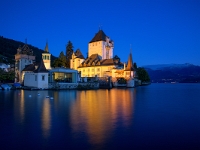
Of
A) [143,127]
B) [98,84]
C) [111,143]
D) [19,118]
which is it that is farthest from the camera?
[98,84]

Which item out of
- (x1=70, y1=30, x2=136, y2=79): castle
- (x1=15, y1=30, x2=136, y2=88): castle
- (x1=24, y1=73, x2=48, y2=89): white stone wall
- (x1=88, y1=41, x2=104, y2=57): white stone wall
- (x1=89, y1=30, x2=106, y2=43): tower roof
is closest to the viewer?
(x1=24, y1=73, x2=48, y2=89): white stone wall

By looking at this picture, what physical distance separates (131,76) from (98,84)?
13.5 meters

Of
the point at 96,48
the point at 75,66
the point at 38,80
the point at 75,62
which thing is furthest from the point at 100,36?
the point at 38,80

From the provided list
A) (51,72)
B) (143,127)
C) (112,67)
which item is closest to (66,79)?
(51,72)

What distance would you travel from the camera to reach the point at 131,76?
77688 mm

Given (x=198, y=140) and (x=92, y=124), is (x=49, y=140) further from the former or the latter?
(x=198, y=140)

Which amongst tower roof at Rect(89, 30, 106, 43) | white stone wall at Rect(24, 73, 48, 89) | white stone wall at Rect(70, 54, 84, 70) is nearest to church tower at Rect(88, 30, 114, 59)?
tower roof at Rect(89, 30, 106, 43)

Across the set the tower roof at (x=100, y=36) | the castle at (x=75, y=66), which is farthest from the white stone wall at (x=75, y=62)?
the tower roof at (x=100, y=36)

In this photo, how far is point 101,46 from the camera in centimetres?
9631

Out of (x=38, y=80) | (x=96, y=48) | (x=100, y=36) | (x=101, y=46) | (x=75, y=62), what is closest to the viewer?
(x=38, y=80)

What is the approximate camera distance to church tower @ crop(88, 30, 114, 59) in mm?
96794

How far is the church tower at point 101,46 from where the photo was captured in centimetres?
9679

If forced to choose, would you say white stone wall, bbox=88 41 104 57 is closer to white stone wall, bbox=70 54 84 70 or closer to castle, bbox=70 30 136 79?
castle, bbox=70 30 136 79

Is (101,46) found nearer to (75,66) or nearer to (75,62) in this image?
(75,62)
